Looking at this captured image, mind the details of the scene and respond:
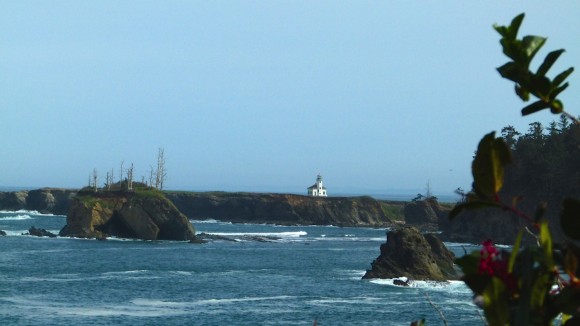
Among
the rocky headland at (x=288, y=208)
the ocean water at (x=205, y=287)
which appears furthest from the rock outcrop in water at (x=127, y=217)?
the rocky headland at (x=288, y=208)

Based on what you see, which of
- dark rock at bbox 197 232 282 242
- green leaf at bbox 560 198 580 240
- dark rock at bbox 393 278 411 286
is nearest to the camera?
green leaf at bbox 560 198 580 240

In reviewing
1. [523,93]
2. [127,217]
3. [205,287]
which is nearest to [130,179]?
[127,217]

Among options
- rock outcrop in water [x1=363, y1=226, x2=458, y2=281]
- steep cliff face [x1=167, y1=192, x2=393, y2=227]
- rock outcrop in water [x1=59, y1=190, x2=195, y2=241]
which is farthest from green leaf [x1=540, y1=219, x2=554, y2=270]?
steep cliff face [x1=167, y1=192, x2=393, y2=227]

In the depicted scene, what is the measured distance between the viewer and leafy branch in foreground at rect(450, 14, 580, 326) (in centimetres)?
216

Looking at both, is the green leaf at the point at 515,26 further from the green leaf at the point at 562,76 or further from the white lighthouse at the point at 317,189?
the white lighthouse at the point at 317,189

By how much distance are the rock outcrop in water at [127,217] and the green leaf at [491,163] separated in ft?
273

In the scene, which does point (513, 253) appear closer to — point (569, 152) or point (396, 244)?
point (396, 244)

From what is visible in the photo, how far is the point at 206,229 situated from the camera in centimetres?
11494

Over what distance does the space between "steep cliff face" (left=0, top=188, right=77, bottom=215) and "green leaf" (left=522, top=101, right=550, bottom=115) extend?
14275 centimetres

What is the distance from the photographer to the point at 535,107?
2.59 m

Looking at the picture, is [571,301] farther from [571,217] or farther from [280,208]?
[280,208]

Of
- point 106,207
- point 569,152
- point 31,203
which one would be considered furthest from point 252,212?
point 569,152

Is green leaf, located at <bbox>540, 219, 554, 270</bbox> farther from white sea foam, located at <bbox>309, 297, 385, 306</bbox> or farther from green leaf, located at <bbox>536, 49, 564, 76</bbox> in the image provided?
white sea foam, located at <bbox>309, 297, 385, 306</bbox>

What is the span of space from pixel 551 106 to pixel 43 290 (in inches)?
1932
